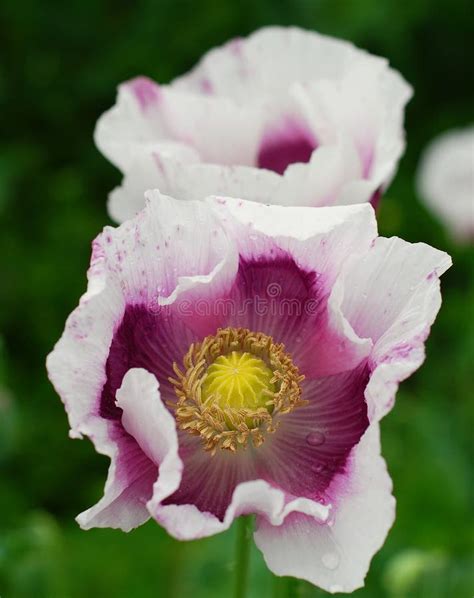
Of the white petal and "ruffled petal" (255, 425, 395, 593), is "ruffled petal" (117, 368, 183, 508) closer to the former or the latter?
the white petal

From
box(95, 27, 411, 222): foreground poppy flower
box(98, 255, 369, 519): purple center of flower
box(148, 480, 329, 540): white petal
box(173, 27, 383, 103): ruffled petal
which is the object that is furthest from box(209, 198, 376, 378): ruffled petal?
box(173, 27, 383, 103): ruffled petal

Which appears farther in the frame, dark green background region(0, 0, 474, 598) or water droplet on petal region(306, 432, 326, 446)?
dark green background region(0, 0, 474, 598)

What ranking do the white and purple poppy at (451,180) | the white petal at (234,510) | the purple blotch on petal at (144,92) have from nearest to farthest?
the white petal at (234,510)
the purple blotch on petal at (144,92)
the white and purple poppy at (451,180)

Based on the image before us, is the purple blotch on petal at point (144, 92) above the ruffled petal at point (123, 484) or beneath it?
above

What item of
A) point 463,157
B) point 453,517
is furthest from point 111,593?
point 463,157

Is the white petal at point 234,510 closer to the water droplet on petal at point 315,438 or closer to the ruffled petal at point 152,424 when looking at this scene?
the ruffled petal at point 152,424

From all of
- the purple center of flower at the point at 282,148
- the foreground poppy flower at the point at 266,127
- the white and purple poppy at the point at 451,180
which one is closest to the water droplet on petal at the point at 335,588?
the foreground poppy flower at the point at 266,127

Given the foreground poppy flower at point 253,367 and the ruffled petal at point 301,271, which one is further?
the ruffled petal at point 301,271
